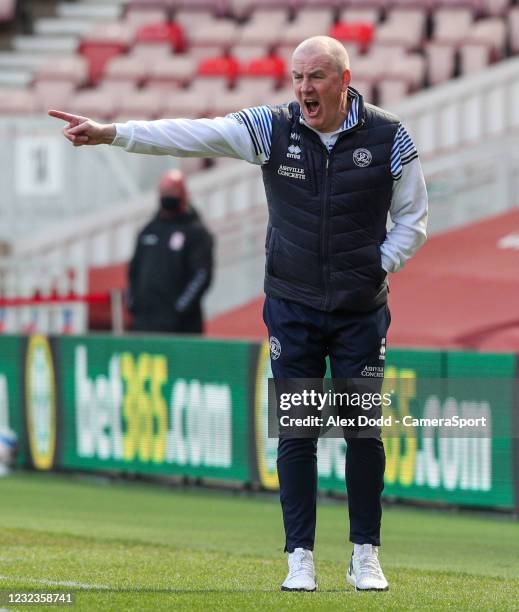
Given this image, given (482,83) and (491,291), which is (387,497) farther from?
(482,83)

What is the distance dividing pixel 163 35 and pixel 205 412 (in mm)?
12333

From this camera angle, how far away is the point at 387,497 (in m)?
11.4

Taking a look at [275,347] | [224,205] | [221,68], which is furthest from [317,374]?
[221,68]

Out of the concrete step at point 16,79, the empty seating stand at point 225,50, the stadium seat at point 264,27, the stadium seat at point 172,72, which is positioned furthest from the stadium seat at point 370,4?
the concrete step at point 16,79

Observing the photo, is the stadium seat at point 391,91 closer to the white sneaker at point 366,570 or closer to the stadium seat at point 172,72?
the stadium seat at point 172,72

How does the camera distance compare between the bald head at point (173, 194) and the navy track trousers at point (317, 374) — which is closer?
the navy track trousers at point (317, 374)

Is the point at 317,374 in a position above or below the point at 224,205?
below

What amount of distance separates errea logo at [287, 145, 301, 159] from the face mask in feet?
26.0

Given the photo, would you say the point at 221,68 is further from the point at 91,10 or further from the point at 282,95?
the point at 91,10

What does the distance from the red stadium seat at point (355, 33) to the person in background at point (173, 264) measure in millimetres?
8047

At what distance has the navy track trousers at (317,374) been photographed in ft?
21.1

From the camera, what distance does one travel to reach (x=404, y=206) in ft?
21.6

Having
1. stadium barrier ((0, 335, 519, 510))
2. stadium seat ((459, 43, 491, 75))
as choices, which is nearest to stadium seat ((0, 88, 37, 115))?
stadium seat ((459, 43, 491, 75))

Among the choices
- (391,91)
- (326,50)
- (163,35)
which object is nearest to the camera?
(326,50)
